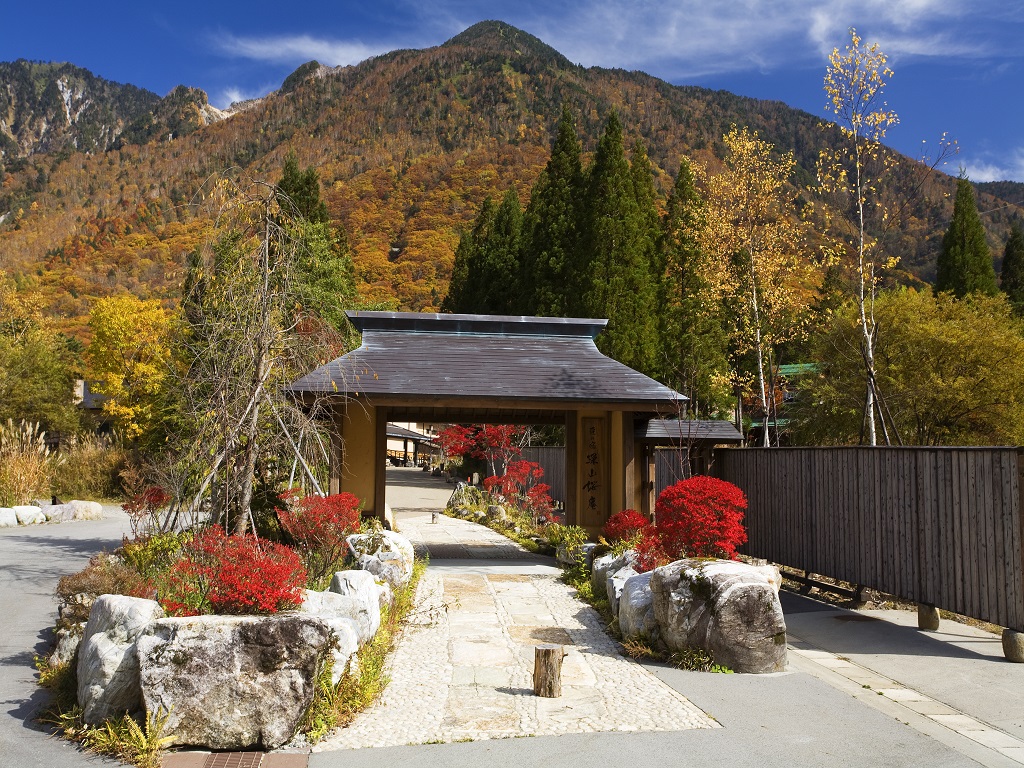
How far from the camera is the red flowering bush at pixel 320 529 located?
28.5 ft

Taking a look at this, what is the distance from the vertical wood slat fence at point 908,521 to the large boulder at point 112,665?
732 cm

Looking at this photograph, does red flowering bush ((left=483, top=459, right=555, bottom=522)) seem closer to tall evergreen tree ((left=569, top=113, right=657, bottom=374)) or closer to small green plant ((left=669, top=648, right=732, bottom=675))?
tall evergreen tree ((left=569, top=113, right=657, bottom=374))

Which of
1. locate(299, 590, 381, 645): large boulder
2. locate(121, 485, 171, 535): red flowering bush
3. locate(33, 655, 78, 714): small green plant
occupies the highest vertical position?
locate(121, 485, 171, 535): red flowering bush

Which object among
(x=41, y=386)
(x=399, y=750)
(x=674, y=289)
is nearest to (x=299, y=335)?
(x=399, y=750)

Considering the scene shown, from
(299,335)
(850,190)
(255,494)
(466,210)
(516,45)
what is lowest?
(255,494)

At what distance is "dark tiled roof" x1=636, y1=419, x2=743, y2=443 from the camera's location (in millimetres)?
12859

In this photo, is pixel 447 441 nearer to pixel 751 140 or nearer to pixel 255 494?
pixel 751 140

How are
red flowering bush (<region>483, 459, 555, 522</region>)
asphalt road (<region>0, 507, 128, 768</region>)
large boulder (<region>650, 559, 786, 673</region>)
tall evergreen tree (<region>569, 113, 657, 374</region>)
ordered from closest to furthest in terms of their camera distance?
asphalt road (<region>0, 507, 128, 768</region>), large boulder (<region>650, 559, 786, 673</region>), red flowering bush (<region>483, 459, 555, 522</region>), tall evergreen tree (<region>569, 113, 657, 374</region>)

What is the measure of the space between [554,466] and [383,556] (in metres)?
13.2

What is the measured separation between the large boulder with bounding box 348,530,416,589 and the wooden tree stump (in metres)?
3.40

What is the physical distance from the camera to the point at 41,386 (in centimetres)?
2691

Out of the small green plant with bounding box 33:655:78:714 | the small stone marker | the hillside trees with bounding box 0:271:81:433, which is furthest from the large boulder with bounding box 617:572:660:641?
the hillside trees with bounding box 0:271:81:433

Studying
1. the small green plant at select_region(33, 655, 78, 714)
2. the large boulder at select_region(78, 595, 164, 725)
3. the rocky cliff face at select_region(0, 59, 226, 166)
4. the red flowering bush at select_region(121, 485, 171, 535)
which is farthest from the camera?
the rocky cliff face at select_region(0, 59, 226, 166)

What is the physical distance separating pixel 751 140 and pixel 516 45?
10914 centimetres
